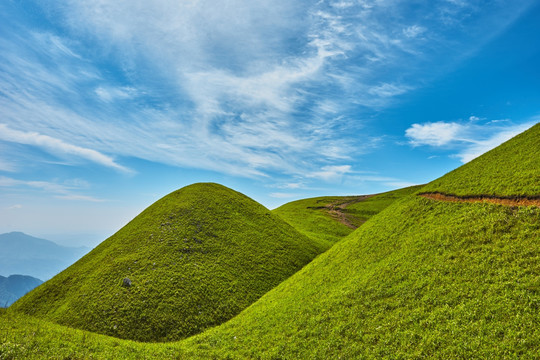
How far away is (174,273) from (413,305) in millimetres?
30432

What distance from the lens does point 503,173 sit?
2722 cm

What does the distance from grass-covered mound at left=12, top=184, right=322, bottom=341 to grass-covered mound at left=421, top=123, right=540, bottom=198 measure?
2848cm

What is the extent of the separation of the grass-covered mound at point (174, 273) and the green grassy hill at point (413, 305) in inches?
238

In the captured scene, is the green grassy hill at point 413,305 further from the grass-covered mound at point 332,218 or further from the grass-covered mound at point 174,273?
the grass-covered mound at point 332,218

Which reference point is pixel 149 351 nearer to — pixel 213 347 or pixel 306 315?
pixel 213 347

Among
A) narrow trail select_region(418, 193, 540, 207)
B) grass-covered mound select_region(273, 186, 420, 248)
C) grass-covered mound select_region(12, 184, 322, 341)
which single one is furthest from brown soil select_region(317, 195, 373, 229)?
narrow trail select_region(418, 193, 540, 207)

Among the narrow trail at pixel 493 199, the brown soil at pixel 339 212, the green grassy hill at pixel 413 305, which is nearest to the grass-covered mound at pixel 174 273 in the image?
the green grassy hill at pixel 413 305

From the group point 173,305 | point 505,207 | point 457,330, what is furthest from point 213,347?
point 505,207

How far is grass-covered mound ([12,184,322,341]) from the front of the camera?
2947 centimetres

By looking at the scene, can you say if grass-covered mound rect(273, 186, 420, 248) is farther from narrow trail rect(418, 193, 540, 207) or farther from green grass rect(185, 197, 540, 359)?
green grass rect(185, 197, 540, 359)

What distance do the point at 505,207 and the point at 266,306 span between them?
26.2m

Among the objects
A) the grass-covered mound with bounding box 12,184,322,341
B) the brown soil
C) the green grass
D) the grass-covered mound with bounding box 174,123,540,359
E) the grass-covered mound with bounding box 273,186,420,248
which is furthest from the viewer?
the brown soil

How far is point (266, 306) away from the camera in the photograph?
29.3 m

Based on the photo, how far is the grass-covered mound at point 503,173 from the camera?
23.5 metres
